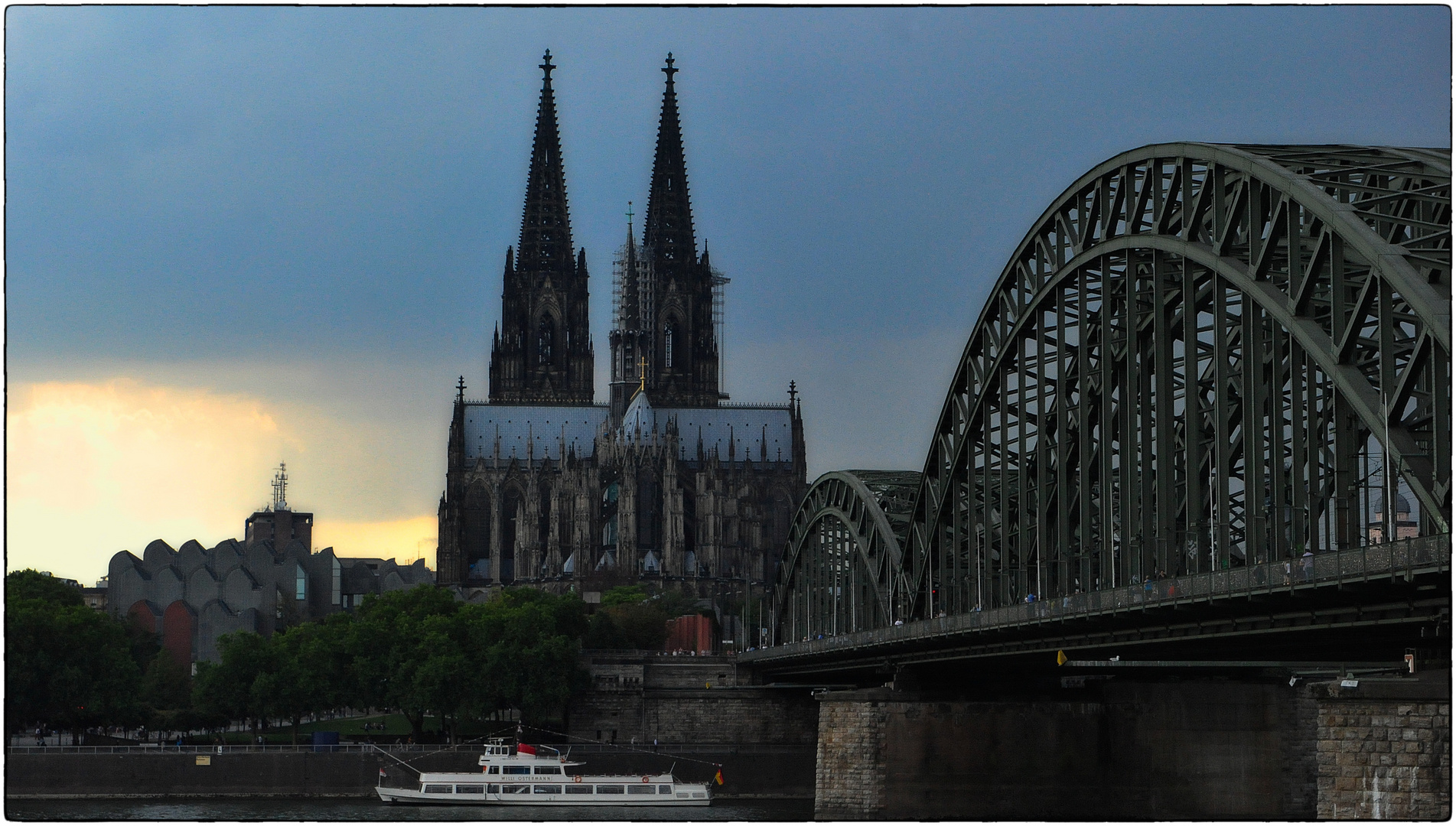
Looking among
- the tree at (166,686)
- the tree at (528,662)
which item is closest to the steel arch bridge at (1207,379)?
the tree at (528,662)

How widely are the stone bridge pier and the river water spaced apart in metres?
12.9

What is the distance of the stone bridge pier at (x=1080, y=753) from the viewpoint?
71.8 meters

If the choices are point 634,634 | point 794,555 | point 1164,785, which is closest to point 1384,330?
point 1164,785

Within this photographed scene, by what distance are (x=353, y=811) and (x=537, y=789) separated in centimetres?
992

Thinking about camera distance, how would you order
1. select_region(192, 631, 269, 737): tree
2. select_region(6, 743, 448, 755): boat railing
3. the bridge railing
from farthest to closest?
select_region(192, 631, 269, 737): tree → select_region(6, 743, 448, 755): boat railing → the bridge railing

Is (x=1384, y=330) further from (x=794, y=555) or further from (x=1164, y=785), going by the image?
(x=794, y=555)

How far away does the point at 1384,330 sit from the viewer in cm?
4122

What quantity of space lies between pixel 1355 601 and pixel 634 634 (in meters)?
115

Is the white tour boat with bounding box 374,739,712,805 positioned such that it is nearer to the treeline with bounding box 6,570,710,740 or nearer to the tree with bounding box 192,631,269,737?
the treeline with bounding box 6,570,710,740

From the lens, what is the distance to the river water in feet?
280

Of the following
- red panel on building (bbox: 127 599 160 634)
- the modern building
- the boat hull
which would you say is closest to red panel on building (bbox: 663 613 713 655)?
the modern building

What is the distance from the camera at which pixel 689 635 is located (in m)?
161

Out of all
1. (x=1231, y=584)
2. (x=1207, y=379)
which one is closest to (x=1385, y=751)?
(x=1231, y=584)

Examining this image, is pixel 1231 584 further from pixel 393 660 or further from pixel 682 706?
pixel 393 660
